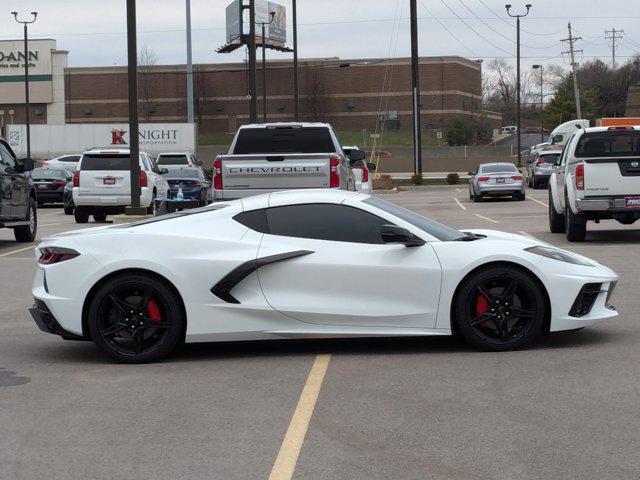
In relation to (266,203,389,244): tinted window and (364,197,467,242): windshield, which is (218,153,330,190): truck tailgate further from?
(266,203,389,244): tinted window

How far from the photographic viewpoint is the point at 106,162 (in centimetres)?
2764

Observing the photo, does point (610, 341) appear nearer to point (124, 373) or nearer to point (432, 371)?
point (432, 371)

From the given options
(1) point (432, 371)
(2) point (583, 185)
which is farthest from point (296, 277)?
(2) point (583, 185)

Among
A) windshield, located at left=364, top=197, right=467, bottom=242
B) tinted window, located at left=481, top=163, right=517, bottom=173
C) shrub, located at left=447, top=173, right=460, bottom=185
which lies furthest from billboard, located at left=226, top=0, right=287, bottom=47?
windshield, located at left=364, top=197, right=467, bottom=242

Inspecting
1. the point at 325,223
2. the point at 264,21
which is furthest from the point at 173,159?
the point at 264,21

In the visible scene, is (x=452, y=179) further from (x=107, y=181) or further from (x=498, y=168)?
(x=107, y=181)

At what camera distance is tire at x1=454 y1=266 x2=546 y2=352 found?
8.34 meters

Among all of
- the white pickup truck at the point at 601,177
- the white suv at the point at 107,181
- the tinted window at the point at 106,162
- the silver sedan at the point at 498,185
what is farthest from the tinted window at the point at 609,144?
the silver sedan at the point at 498,185

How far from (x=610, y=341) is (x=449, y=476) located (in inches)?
160

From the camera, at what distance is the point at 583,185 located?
1756 cm

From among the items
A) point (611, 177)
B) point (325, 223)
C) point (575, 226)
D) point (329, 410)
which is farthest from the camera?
point (575, 226)

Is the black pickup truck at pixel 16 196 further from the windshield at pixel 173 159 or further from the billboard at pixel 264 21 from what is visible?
the billboard at pixel 264 21

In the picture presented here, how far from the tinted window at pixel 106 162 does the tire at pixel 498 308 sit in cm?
2013

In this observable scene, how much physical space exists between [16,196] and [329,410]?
14450mm
